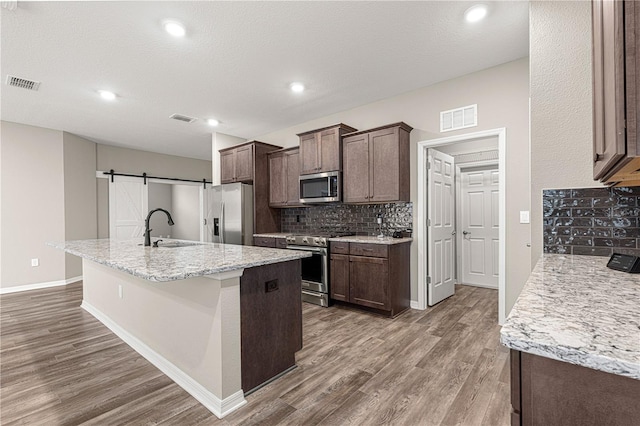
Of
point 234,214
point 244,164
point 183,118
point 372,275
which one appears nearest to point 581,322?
point 372,275

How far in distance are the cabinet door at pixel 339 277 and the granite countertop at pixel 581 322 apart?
2.68 meters

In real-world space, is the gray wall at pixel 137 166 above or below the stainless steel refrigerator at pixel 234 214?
above

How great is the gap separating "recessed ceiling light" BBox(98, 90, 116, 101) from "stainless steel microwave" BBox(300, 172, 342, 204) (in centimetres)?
268

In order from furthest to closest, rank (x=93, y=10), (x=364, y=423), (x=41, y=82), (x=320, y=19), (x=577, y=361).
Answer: (x=41, y=82), (x=320, y=19), (x=93, y=10), (x=364, y=423), (x=577, y=361)

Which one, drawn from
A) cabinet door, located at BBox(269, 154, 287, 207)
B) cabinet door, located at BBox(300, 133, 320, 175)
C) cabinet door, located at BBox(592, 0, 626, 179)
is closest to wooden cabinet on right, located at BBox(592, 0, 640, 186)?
cabinet door, located at BBox(592, 0, 626, 179)

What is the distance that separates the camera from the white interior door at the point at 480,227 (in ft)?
15.7

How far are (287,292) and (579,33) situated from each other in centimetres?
256

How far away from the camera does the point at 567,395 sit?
2.02 ft

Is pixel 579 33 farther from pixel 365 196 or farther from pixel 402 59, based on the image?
pixel 365 196

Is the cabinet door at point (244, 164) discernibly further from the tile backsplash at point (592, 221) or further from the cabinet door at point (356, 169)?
the tile backsplash at point (592, 221)

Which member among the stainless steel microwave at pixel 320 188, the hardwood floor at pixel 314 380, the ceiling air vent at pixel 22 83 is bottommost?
the hardwood floor at pixel 314 380

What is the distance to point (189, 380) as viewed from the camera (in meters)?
2.02

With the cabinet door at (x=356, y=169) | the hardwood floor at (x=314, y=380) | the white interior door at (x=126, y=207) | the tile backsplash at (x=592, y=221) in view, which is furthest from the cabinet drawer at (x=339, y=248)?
the white interior door at (x=126, y=207)

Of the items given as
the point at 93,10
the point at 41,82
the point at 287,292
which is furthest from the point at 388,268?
the point at 41,82
